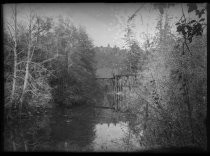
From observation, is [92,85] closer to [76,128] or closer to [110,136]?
[76,128]

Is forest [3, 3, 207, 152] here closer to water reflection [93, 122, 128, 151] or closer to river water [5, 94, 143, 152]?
river water [5, 94, 143, 152]

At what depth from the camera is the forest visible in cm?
426

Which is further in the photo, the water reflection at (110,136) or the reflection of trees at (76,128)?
the reflection of trees at (76,128)

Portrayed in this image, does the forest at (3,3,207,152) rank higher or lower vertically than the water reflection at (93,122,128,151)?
higher

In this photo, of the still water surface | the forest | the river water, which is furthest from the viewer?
the still water surface

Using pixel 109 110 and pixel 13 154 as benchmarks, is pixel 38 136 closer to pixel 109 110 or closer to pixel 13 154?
pixel 109 110

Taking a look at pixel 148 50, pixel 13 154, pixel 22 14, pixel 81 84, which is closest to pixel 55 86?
pixel 81 84

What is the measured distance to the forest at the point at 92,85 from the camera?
426 centimetres

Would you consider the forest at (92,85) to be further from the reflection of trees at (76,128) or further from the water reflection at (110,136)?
the water reflection at (110,136)

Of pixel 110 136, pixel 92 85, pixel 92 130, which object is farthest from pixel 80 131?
pixel 92 85

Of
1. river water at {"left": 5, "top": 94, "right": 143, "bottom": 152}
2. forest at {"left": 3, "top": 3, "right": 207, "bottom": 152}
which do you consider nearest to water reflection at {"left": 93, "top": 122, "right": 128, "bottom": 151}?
river water at {"left": 5, "top": 94, "right": 143, "bottom": 152}

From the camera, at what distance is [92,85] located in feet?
20.1

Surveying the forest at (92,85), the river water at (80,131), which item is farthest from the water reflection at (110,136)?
the forest at (92,85)

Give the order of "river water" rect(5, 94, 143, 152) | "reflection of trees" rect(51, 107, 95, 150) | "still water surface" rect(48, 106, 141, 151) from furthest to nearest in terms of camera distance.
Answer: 1. "reflection of trees" rect(51, 107, 95, 150)
2. "still water surface" rect(48, 106, 141, 151)
3. "river water" rect(5, 94, 143, 152)
